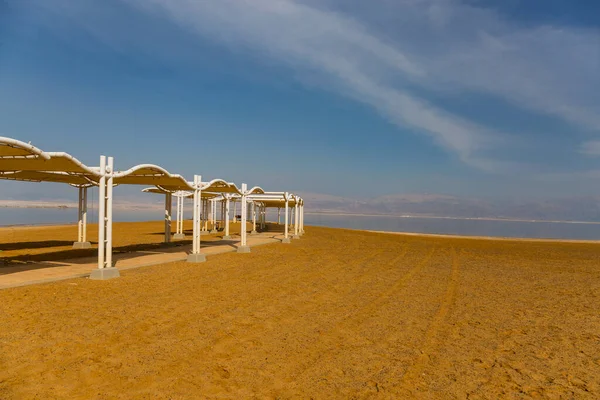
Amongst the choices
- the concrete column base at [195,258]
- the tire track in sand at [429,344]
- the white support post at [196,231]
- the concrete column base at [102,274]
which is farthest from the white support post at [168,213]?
the tire track in sand at [429,344]

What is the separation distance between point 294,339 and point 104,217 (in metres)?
6.85

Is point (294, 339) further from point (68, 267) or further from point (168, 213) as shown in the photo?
point (168, 213)

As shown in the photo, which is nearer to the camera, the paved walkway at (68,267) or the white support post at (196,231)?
the paved walkway at (68,267)

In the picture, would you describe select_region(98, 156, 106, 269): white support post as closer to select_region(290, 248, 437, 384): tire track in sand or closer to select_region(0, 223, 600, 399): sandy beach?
select_region(0, 223, 600, 399): sandy beach

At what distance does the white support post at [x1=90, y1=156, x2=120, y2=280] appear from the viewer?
34.6 feet

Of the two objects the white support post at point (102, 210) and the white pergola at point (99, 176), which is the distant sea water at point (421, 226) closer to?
the white pergola at point (99, 176)

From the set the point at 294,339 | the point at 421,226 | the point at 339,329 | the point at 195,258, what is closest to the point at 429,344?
the point at 339,329

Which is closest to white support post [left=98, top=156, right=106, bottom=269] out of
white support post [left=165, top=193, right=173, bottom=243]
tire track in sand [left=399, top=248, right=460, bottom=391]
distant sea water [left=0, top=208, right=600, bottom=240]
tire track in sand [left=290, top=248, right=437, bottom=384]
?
tire track in sand [left=290, top=248, right=437, bottom=384]

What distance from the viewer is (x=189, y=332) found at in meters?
6.56

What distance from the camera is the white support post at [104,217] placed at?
10.6 meters

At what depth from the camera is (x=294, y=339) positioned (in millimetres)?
6398

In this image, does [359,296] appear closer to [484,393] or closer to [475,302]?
[475,302]

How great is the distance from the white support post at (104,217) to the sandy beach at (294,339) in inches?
20.0

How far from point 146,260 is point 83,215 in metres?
6.44
